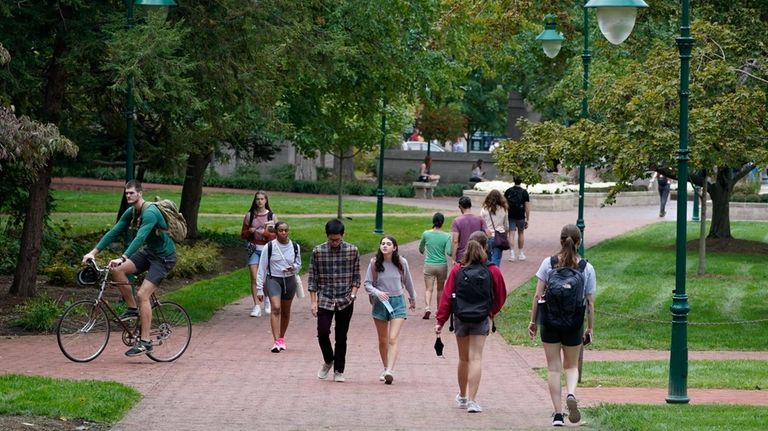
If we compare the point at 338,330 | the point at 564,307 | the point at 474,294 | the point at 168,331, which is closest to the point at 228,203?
the point at 168,331

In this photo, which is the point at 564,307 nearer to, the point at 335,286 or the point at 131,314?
the point at 335,286

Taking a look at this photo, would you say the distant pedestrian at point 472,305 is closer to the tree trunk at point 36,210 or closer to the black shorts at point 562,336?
the black shorts at point 562,336

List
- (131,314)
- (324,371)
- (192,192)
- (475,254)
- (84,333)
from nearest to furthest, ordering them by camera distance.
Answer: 1. (475,254)
2. (324,371)
3. (84,333)
4. (131,314)
5. (192,192)

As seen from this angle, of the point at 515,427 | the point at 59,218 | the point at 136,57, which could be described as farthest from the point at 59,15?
the point at 59,218

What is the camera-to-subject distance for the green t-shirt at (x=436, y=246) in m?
18.3

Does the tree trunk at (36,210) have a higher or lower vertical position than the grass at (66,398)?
higher

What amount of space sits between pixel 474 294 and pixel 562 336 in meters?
1.00

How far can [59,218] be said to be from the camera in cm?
3412

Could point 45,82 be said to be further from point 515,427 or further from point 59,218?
point 59,218

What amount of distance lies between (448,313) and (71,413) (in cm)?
346

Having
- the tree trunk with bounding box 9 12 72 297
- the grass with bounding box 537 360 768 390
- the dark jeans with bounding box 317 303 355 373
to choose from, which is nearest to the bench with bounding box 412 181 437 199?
the tree trunk with bounding box 9 12 72 297

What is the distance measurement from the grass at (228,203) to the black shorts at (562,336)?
27449 mm

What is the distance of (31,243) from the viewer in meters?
18.7

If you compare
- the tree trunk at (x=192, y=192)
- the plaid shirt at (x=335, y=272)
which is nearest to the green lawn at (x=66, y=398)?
the plaid shirt at (x=335, y=272)
